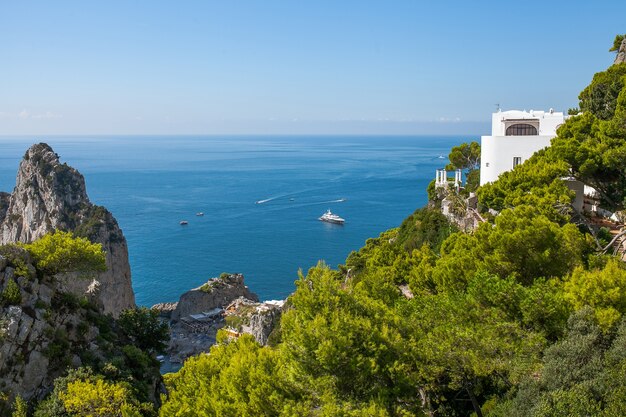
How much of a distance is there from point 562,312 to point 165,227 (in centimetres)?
7005

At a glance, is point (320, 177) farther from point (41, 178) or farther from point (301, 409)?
point (301, 409)

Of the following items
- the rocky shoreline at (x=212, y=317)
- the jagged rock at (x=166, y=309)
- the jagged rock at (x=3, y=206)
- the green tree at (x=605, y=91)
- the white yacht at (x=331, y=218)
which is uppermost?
the green tree at (x=605, y=91)

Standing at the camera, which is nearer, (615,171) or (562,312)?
(562,312)

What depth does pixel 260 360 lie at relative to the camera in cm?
1012

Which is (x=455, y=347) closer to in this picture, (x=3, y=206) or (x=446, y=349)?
(x=446, y=349)

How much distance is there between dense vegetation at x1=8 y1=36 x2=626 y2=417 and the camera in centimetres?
887

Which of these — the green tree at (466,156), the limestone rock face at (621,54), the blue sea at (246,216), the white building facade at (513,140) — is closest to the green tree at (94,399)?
the blue sea at (246,216)

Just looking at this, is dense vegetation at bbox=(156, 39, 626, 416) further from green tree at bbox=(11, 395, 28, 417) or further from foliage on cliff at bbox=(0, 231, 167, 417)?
green tree at bbox=(11, 395, 28, 417)

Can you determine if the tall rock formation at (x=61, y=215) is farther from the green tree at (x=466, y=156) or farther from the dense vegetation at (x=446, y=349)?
the green tree at (x=466, y=156)

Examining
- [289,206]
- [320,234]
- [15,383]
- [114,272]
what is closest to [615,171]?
[15,383]

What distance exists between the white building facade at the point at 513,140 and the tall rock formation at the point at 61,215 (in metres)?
32.8

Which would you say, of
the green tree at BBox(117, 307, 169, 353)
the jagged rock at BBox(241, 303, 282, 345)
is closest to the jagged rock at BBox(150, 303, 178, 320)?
the jagged rock at BBox(241, 303, 282, 345)

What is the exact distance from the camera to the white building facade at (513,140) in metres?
24.9

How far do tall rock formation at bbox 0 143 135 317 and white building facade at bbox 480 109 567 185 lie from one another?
108 feet
